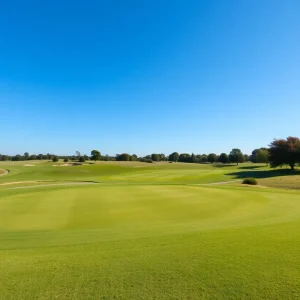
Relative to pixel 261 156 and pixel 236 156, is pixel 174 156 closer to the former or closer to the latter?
pixel 236 156

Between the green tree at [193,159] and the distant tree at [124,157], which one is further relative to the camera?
the green tree at [193,159]

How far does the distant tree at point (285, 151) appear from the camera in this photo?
212 ft

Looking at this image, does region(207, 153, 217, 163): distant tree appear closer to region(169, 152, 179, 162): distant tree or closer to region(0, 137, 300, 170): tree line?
region(0, 137, 300, 170): tree line

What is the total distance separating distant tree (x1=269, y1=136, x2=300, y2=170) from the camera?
64500mm

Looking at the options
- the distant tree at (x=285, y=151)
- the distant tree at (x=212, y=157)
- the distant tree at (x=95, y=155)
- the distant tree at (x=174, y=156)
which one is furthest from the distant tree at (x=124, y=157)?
the distant tree at (x=285, y=151)

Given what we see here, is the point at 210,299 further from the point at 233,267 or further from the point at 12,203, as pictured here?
the point at 12,203

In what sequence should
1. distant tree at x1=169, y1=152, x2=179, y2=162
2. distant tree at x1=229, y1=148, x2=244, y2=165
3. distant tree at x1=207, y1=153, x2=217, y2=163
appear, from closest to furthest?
distant tree at x1=229, y1=148, x2=244, y2=165
distant tree at x1=207, y1=153, x2=217, y2=163
distant tree at x1=169, y1=152, x2=179, y2=162

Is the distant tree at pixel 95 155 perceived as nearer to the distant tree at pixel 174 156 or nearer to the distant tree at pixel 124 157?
the distant tree at pixel 124 157

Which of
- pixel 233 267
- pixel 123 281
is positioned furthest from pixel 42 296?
pixel 233 267

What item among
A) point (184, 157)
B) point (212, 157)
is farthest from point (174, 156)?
point (212, 157)

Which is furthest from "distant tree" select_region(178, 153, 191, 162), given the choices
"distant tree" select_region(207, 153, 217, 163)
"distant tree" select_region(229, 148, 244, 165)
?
"distant tree" select_region(229, 148, 244, 165)

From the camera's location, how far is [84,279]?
186 inches

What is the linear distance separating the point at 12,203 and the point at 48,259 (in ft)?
40.6

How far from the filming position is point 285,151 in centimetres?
6550
